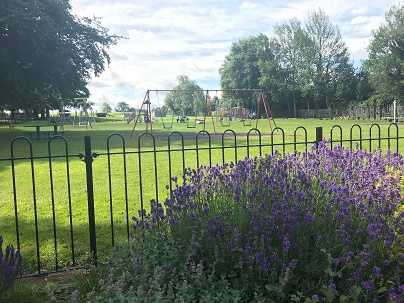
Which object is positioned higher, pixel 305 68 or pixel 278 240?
pixel 305 68

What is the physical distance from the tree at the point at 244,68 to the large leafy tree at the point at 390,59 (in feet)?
62.0

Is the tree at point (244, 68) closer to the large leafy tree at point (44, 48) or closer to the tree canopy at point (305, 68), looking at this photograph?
the tree canopy at point (305, 68)

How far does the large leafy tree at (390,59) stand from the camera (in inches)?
1614

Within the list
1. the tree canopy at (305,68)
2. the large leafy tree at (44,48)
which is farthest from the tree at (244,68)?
the large leafy tree at (44,48)

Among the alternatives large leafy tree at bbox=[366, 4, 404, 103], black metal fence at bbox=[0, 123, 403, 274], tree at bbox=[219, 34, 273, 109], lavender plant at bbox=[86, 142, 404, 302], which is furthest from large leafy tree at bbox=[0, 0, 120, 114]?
tree at bbox=[219, 34, 273, 109]

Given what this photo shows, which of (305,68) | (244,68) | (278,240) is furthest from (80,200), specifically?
(244,68)

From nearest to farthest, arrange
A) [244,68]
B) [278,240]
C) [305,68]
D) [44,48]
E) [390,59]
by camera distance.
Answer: [278,240]
[44,48]
[390,59]
[305,68]
[244,68]

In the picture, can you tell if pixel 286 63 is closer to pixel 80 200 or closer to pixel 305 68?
pixel 305 68

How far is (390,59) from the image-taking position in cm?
4144

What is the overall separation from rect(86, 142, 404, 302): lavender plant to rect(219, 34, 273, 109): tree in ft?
186

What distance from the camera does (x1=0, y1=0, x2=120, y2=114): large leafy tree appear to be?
2077cm

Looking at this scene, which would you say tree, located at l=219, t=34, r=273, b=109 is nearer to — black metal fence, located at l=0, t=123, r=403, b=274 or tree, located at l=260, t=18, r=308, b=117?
tree, located at l=260, t=18, r=308, b=117

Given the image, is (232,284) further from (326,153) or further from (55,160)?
(55,160)

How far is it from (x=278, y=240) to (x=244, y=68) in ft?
209
